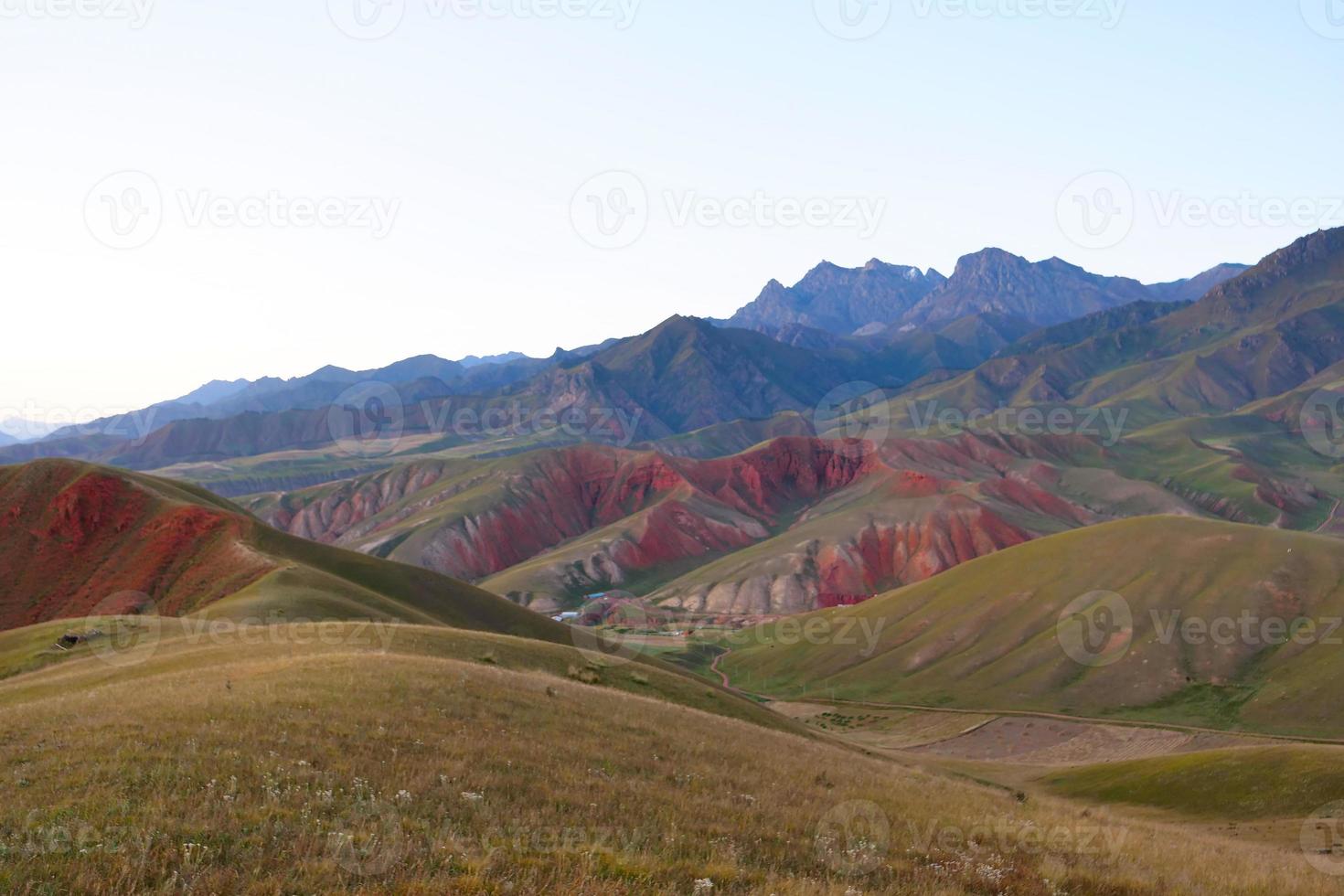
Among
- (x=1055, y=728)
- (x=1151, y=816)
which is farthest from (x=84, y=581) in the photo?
(x=1055, y=728)

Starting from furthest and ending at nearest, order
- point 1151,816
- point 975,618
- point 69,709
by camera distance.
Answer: point 975,618 → point 1151,816 → point 69,709

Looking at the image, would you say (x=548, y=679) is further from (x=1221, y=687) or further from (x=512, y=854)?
(x=1221, y=687)

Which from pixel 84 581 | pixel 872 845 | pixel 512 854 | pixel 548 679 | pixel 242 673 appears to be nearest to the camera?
pixel 512 854

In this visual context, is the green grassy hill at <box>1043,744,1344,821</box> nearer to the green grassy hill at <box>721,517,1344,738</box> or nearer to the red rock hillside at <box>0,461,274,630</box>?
the green grassy hill at <box>721,517,1344,738</box>

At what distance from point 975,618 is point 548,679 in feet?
352

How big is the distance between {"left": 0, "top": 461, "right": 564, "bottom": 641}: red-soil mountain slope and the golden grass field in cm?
4717

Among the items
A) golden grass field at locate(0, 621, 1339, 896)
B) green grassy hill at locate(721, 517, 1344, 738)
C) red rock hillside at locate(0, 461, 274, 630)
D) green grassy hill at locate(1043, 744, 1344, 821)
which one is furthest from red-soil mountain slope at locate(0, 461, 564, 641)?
green grassy hill at locate(721, 517, 1344, 738)

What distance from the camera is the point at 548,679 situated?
108 feet

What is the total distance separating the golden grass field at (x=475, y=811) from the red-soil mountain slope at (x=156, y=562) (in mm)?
47168

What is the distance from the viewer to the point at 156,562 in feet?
302

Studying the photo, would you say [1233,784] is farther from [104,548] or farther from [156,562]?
[104,548]

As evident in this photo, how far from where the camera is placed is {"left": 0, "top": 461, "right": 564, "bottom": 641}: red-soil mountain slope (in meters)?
80.1

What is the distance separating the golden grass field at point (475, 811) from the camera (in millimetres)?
10820

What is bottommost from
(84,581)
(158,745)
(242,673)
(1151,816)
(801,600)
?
(801,600)
